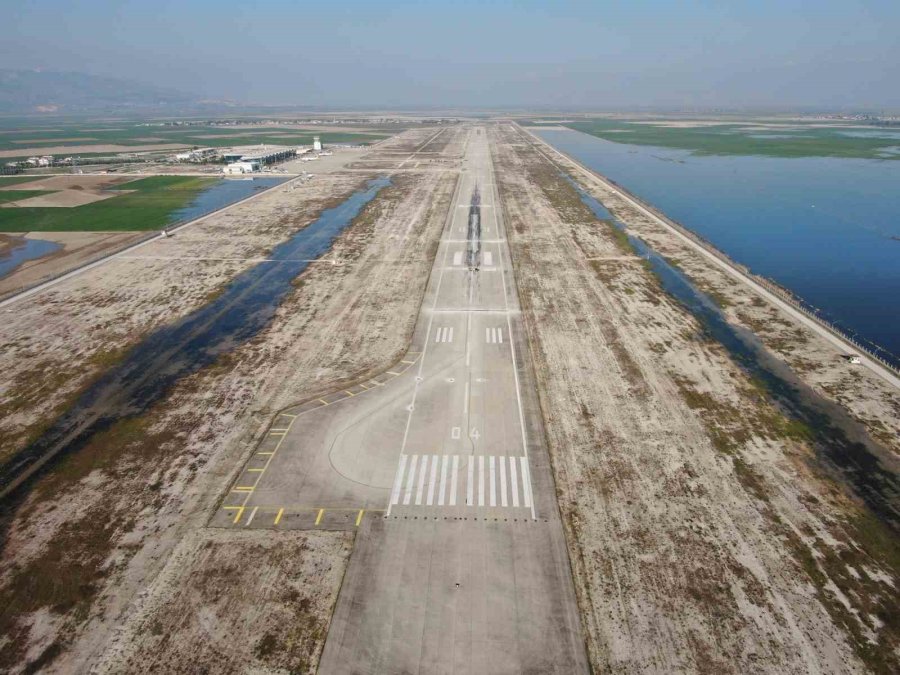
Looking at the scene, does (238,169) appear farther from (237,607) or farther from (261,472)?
(237,607)

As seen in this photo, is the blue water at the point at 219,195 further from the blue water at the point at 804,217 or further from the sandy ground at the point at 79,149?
the sandy ground at the point at 79,149

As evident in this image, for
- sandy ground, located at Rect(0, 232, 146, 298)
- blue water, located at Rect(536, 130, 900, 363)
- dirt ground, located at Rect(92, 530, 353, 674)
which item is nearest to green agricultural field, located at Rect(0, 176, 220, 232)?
sandy ground, located at Rect(0, 232, 146, 298)

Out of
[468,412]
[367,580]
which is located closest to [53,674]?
[367,580]

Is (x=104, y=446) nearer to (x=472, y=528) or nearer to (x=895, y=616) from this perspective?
(x=472, y=528)

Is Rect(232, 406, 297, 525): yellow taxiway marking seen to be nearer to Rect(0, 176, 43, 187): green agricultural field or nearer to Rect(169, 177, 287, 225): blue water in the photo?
Rect(169, 177, 287, 225): blue water

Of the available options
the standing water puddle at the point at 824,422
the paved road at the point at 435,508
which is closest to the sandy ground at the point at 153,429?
the paved road at the point at 435,508

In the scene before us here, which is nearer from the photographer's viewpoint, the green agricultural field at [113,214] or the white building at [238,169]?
the green agricultural field at [113,214]
